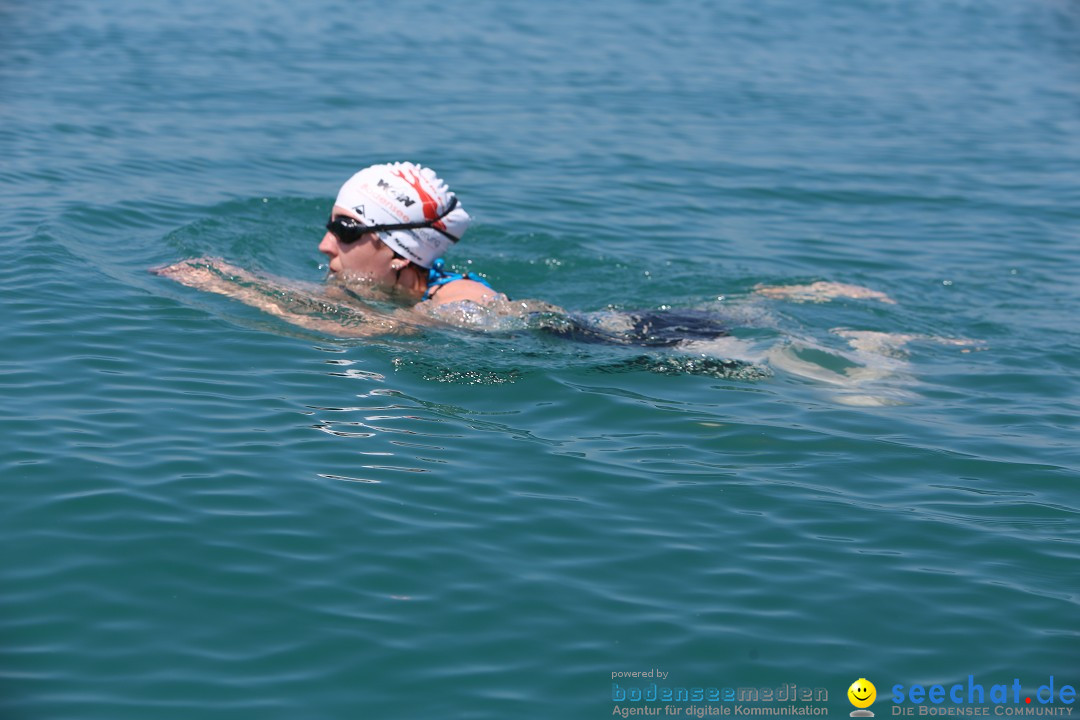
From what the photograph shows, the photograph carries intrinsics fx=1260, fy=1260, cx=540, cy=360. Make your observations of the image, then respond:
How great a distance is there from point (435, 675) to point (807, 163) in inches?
518

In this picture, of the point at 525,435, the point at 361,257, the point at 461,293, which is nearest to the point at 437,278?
the point at 461,293

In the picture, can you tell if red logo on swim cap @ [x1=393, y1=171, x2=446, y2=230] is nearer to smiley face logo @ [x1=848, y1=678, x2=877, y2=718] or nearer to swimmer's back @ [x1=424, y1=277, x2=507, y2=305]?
swimmer's back @ [x1=424, y1=277, x2=507, y2=305]

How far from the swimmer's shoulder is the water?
14.5 inches

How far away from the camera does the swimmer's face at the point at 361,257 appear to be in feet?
31.9

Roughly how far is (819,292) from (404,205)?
13.4 ft

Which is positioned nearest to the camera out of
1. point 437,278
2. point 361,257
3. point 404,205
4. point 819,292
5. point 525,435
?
point 525,435

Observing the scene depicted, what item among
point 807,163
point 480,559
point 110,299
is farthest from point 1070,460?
point 807,163

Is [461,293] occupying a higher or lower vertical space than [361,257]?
lower

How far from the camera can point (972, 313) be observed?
11734 millimetres

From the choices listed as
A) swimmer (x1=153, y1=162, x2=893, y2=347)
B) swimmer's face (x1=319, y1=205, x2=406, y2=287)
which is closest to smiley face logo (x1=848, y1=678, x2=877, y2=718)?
swimmer (x1=153, y1=162, x2=893, y2=347)

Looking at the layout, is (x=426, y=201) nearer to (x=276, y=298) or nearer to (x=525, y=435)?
(x=276, y=298)

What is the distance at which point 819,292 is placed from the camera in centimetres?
1150

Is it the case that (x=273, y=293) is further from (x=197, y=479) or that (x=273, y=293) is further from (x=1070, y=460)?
(x=1070, y=460)

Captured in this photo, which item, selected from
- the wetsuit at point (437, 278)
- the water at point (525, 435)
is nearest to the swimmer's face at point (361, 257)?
the wetsuit at point (437, 278)
